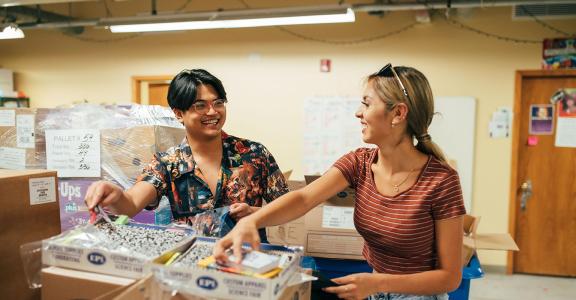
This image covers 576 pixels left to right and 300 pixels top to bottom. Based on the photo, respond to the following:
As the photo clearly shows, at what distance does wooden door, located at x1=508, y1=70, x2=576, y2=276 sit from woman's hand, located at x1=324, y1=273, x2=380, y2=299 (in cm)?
379

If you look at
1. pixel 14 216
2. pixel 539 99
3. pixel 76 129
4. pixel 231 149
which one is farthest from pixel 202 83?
pixel 539 99

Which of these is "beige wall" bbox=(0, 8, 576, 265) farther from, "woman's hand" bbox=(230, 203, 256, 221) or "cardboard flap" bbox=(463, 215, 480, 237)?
"woman's hand" bbox=(230, 203, 256, 221)

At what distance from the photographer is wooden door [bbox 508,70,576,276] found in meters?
4.21

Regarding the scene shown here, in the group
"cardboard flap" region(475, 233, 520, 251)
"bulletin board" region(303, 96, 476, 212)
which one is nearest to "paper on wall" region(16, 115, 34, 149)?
"cardboard flap" region(475, 233, 520, 251)

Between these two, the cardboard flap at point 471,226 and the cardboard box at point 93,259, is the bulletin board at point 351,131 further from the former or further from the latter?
the cardboard box at point 93,259

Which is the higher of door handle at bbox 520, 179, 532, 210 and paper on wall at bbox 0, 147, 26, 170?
paper on wall at bbox 0, 147, 26, 170

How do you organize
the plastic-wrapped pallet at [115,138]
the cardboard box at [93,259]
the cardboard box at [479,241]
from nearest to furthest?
1. the cardboard box at [93,259]
2. the plastic-wrapped pallet at [115,138]
3. the cardboard box at [479,241]

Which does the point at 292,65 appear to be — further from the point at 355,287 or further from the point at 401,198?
the point at 355,287

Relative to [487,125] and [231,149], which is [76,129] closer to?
[231,149]

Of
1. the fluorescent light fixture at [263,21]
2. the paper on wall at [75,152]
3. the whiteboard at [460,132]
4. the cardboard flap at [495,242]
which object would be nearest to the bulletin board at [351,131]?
the whiteboard at [460,132]

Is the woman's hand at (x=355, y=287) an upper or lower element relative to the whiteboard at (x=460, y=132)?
lower

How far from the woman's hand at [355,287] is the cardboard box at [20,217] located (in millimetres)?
882

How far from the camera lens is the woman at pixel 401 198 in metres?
1.17

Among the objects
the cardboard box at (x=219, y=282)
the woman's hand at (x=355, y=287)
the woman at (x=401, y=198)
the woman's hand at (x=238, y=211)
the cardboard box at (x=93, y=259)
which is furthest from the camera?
the woman's hand at (x=238, y=211)
